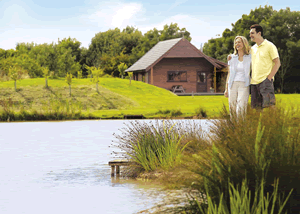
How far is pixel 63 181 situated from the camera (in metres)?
9.98

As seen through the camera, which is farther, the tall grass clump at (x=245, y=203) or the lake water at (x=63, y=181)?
the lake water at (x=63, y=181)

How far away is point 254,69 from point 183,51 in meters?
43.7

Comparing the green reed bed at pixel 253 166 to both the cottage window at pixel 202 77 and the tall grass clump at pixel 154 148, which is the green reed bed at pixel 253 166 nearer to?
the tall grass clump at pixel 154 148

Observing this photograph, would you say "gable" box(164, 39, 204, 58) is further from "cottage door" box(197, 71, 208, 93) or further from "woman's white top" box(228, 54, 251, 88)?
"woman's white top" box(228, 54, 251, 88)

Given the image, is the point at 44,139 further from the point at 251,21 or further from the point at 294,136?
the point at 251,21

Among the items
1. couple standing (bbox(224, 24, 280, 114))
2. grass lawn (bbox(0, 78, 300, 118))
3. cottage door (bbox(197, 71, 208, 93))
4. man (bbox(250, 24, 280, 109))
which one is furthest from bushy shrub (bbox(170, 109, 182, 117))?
cottage door (bbox(197, 71, 208, 93))

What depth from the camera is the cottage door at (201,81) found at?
5566 cm

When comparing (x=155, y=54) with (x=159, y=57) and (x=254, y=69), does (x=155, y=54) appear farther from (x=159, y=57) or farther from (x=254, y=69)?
(x=254, y=69)

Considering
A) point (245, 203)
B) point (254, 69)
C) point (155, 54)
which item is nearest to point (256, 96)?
point (254, 69)

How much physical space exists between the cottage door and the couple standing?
4477cm

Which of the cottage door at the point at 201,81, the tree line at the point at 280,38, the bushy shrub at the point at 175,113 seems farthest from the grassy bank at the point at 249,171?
the tree line at the point at 280,38

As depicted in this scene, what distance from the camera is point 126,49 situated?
7644 cm

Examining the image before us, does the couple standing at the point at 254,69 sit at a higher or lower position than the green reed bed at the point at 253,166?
higher

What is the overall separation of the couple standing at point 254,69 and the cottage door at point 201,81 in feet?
147
